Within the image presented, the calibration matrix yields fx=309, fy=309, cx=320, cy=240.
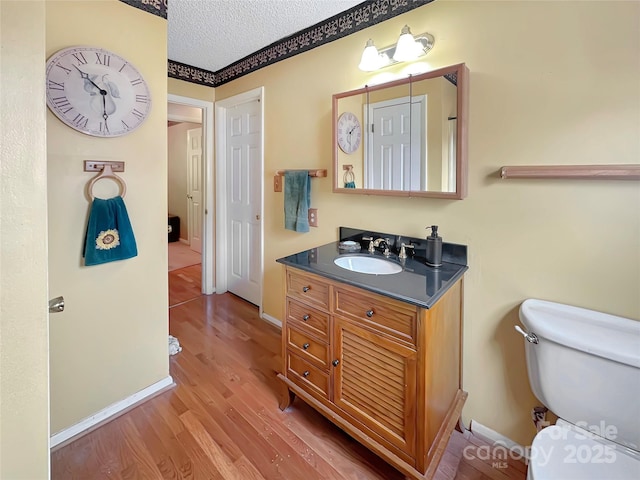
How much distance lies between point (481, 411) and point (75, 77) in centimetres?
249

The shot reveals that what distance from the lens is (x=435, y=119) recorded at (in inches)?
60.7

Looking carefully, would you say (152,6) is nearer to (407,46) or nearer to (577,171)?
(407,46)

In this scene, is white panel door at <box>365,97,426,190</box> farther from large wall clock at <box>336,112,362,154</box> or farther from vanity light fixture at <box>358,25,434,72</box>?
vanity light fixture at <box>358,25,434,72</box>

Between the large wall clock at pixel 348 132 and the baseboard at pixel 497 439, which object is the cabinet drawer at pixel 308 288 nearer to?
the large wall clock at pixel 348 132

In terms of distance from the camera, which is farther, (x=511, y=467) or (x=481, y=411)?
(x=481, y=411)

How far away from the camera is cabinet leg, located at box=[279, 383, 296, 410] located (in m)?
1.70

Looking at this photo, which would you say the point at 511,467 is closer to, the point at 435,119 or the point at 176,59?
the point at 435,119

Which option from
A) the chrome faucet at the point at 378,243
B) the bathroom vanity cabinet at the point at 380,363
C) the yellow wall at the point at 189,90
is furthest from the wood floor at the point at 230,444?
the yellow wall at the point at 189,90

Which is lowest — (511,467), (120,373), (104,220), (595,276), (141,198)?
(511,467)

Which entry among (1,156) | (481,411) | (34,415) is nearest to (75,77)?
(1,156)

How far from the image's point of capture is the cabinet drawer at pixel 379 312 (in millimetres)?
1163

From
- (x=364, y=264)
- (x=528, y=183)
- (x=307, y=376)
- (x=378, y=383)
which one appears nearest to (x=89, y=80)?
(x=364, y=264)

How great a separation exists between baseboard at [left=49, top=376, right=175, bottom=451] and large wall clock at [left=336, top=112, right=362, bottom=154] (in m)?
1.80

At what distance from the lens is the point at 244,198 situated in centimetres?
303
